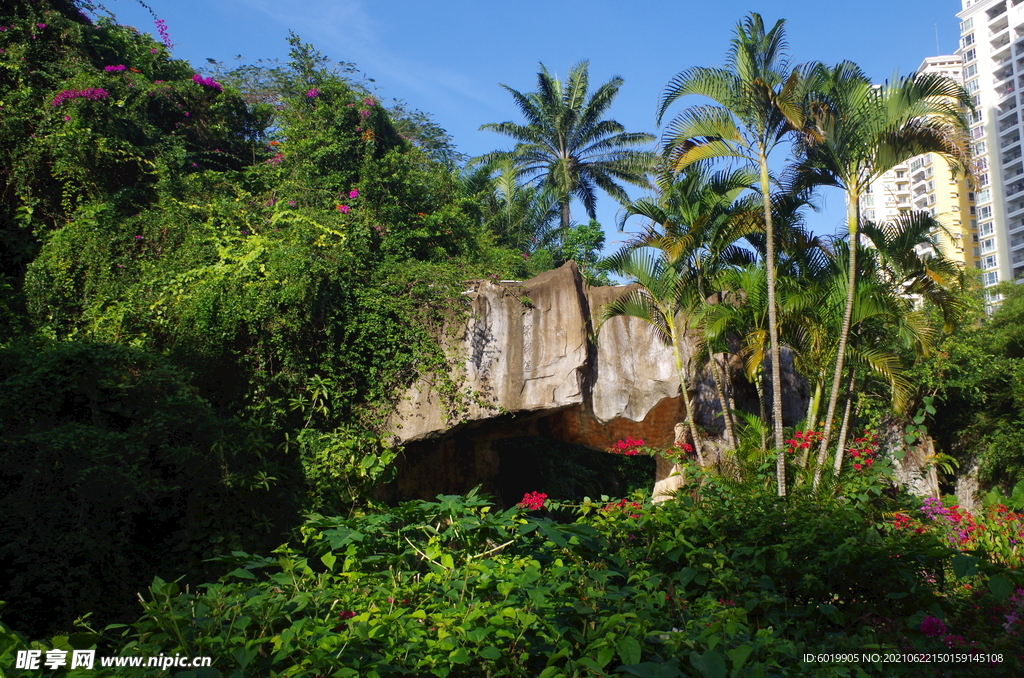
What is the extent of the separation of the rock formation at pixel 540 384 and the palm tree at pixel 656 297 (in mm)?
432

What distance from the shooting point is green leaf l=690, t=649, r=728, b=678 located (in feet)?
6.86

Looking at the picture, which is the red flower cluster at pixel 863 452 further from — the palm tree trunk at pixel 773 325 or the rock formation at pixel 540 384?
the rock formation at pixel 540 384

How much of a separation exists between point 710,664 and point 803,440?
6656mm

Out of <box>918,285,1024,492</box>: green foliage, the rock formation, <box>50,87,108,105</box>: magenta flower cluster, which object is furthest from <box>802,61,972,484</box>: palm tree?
<box>50,87,108,105</box>: magenta flower cluster

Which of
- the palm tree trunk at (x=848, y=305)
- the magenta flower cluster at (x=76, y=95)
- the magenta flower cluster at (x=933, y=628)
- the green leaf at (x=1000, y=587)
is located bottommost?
the magenta flower cluster at (x=933, y=628)

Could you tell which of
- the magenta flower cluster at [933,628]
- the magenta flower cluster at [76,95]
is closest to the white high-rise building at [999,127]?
the magenta flower cluster at [76,95]

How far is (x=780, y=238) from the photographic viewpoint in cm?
898

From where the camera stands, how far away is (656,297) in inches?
358

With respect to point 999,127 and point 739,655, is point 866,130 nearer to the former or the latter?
point 739,655

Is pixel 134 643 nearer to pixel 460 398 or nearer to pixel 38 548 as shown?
pixel 38 548

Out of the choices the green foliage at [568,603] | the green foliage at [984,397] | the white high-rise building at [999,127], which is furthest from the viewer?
the white high-rise building at [999,127]

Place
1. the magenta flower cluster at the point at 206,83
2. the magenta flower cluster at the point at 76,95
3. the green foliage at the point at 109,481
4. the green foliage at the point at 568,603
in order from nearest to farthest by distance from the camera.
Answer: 1. the green foliage at the point at 568,603
2. the green foliage at the point at 109,481
3. the magenta flower cluster at the point at 76,95
4. the magenta flower cluster at the point at 206,83

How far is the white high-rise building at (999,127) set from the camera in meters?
48.1

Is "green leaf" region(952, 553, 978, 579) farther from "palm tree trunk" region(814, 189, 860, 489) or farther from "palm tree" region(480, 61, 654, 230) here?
"palm tree" region(480, 61, 654, 230)
